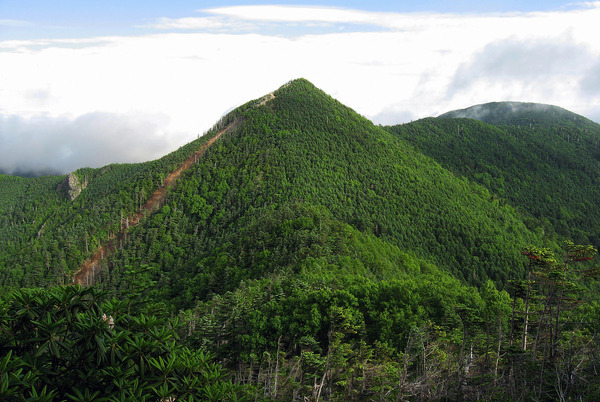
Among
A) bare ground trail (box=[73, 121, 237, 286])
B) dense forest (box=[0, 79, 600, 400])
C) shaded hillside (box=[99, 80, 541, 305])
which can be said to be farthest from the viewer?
bare ground trail (box=[73, 121, 237, 286])

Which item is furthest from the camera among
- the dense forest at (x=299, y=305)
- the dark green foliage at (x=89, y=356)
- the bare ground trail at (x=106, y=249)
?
the bare ground trail at (x=106, y=249)

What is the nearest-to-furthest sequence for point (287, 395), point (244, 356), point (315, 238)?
point (287, 395)
point (244, 356)
point (315, 238)

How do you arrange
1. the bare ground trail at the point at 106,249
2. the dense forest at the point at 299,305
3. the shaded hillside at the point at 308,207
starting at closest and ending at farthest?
the dense forest at the point at 299,305
the shaded hillside at the point at 308,207
the bare ground trail at the point at 106,249

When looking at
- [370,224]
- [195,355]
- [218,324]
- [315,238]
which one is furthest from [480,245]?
[195,355]

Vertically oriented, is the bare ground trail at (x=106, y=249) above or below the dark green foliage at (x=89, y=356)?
below

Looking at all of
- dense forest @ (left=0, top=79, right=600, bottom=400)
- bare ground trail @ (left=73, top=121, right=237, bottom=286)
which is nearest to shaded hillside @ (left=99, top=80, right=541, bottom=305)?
dense forest @ (left=0, top=79, right=600, bottom=400)

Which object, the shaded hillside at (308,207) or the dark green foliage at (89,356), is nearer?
the dark green foliage at (89,356)

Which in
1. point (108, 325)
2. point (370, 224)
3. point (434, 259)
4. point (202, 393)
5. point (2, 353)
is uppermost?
point (108, 325)

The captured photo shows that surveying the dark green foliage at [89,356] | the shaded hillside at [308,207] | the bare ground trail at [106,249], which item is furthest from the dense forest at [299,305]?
the bare ground trail at [106,249]

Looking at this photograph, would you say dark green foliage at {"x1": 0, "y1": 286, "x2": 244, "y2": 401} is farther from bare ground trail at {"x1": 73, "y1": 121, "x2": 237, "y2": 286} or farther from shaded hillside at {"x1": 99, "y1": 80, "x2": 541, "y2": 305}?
bare ground trail at {"x1": 73, "y1": 121, "x2": 237, "y2": 286}

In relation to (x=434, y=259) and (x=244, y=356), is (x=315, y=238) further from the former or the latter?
(x=434, y=259)

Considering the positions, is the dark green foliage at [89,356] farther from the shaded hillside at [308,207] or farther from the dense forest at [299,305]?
the shaded hillside at [308,207]
